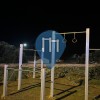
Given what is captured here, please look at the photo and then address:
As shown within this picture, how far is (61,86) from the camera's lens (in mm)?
11688

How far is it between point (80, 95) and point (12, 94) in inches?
96.9

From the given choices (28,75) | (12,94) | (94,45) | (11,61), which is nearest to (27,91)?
(12,94)

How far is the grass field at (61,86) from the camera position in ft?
32.2

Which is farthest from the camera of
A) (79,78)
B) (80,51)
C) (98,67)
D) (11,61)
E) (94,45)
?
(94,45)

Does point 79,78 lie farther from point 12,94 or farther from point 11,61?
point 11,61

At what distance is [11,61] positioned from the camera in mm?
21938

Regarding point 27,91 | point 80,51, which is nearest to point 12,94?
point 27,91

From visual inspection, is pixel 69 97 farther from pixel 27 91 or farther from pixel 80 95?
pixel 27 91

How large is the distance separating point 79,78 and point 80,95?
316cm

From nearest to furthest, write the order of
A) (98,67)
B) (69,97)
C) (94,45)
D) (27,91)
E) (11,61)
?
(69,97)
(27,91)
(98,67)
(11,61)
(94,45)

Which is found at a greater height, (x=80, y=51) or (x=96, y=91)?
(x=80, y=51)

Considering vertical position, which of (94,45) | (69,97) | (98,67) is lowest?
(69,97)

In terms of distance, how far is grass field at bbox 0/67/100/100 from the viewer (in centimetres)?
982

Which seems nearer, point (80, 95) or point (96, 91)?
point (80, 95)
